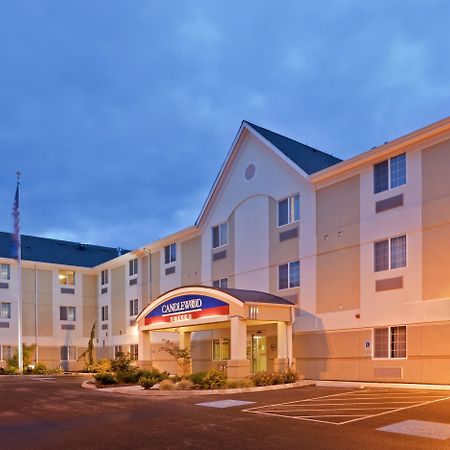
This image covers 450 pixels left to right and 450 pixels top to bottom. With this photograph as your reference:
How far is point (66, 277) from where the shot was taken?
45.0 metres

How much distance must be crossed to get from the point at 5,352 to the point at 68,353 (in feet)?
16.2

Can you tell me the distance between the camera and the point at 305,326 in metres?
23.3

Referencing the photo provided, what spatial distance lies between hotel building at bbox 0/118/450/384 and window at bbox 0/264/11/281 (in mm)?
14351

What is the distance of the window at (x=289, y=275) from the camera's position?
2433cm

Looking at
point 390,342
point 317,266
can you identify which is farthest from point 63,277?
point 390,342

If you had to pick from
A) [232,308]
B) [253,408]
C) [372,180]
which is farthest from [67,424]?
[372,180]

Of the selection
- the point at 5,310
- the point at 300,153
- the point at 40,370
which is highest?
the point at 300,153

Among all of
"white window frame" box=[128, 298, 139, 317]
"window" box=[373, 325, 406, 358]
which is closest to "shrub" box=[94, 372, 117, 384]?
"window" box=[373, 325, 406, 358]

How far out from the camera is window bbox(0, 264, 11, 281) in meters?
42.0

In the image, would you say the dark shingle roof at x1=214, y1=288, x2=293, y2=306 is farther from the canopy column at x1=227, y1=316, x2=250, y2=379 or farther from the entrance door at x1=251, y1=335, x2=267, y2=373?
A: the entrance door at x1=251, y1=335, x2=267, y2=373

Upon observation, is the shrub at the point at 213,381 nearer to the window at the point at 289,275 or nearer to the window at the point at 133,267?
the window at the point at 289,275

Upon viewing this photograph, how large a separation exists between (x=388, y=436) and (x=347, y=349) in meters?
11.3

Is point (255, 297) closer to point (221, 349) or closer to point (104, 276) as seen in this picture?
point (221, 349)

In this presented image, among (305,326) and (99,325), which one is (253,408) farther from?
(99,325)
